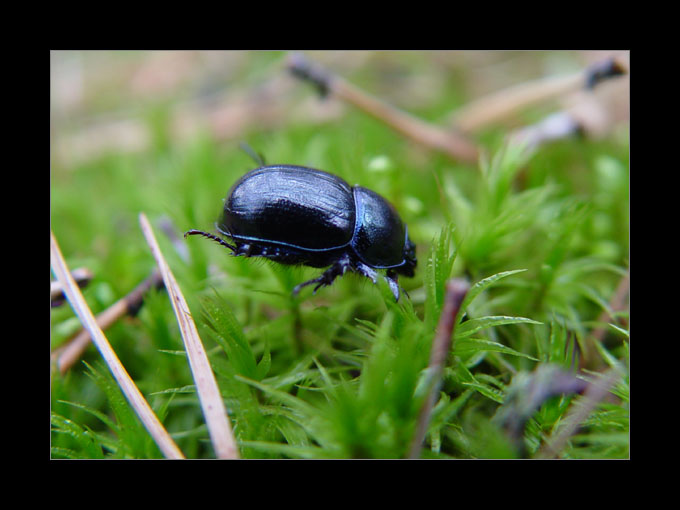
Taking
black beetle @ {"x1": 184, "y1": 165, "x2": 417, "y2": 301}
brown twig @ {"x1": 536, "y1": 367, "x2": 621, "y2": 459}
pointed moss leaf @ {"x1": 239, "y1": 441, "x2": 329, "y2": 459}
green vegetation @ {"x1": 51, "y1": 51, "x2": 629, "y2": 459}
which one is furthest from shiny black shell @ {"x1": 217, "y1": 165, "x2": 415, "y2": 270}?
brown twig @ {"x1": 536, "y1": 367, "x2": 621, "y2": 459}

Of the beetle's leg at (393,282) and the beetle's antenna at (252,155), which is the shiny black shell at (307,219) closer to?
the beetle's leg at (393,282)

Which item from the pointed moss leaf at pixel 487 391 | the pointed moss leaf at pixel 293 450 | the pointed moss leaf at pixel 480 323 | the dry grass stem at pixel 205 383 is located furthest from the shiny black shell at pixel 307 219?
the pointed moss leaf at pixel 293 450

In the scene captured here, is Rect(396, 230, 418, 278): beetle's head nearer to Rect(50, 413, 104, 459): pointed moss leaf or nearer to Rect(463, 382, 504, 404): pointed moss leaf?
Rect(463, 382, 504, 404): pointed moss leaf

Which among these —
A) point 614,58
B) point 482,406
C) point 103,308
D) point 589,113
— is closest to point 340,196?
point 482,406

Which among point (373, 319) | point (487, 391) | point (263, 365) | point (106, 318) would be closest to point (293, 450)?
point (263, 365)

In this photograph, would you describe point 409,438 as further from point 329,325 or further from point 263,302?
point 263,302
